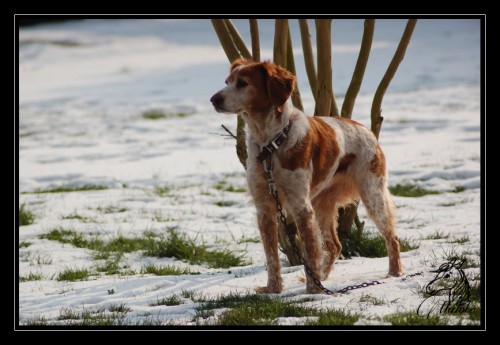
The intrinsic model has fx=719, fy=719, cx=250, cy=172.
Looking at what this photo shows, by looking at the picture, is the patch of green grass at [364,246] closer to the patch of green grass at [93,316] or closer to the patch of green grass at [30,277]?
the patch of green grass at [93,316]

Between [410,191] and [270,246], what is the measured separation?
4.09m

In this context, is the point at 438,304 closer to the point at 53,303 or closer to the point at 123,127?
the point at 53,303

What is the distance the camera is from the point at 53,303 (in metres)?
5.04

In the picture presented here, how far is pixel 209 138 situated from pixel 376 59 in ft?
37.2

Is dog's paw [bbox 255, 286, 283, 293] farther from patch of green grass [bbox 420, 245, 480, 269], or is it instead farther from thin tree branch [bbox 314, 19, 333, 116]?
thin tree branch [bbox 314, 19, 333, 116]

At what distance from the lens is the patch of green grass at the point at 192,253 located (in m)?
6.37

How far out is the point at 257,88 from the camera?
16.1ft

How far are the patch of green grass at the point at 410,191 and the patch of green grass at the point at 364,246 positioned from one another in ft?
8.05

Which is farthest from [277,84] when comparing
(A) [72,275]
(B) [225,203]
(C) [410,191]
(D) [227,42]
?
(C) [410,191]

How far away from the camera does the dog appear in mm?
4891

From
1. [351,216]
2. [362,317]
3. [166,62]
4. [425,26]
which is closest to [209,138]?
[351,216]

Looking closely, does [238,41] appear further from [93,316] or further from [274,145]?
[93,316]

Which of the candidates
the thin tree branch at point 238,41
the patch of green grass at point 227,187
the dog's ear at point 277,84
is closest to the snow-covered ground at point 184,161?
the patch of green grass at point 227,187

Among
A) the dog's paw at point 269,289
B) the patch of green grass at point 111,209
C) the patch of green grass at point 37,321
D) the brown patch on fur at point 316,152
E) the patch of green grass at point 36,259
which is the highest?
the brown patch on fur at point 316,152
